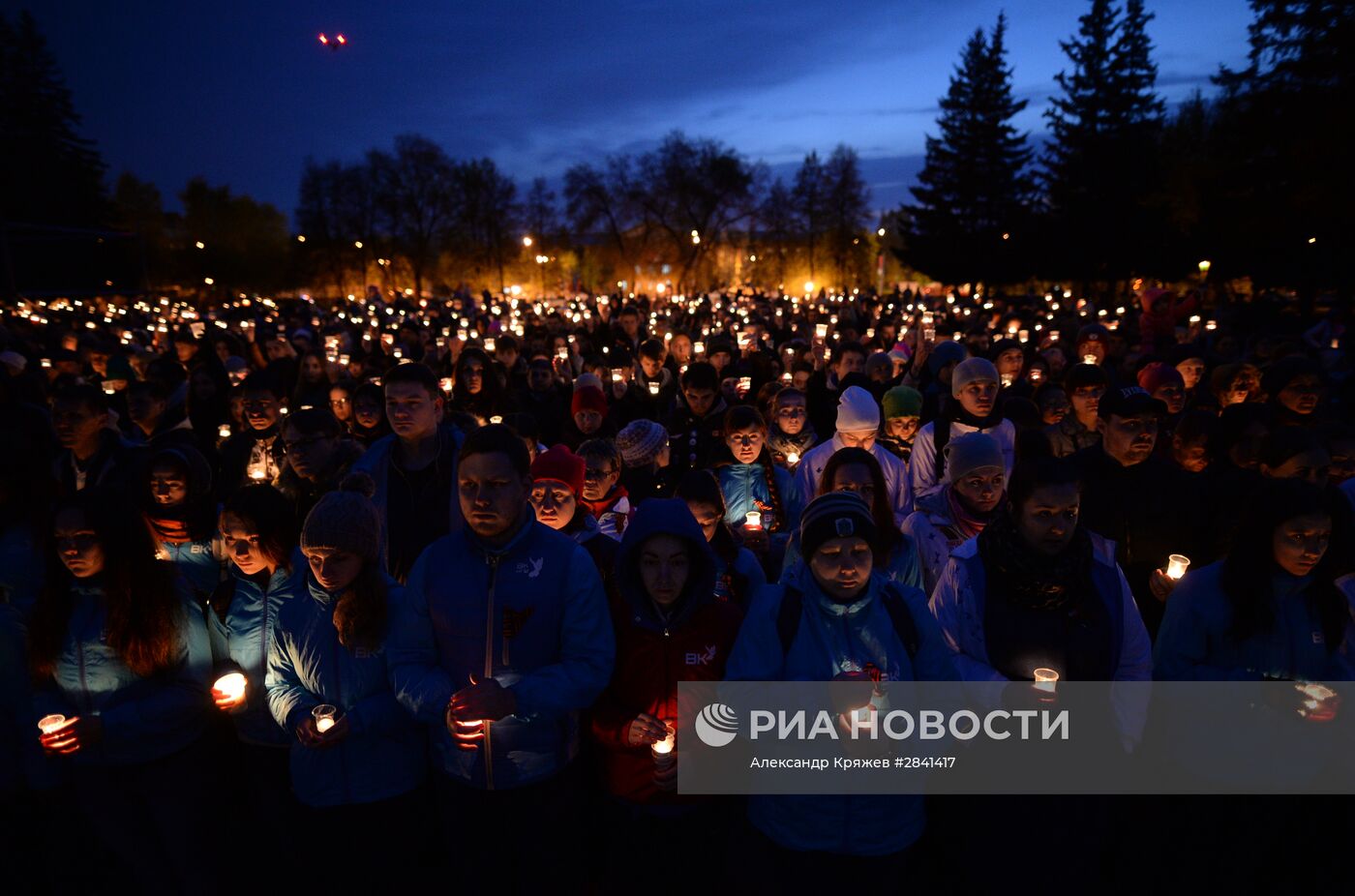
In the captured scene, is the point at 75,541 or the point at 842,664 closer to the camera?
the point at 842,664

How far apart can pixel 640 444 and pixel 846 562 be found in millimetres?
2578

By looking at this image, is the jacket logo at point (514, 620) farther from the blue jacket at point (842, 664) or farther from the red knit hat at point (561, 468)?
the red knit hat at point (561, 468)

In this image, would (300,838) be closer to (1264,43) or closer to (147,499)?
(147,499)

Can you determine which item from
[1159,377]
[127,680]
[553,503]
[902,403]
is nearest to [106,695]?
[127,680]

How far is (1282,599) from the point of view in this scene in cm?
279

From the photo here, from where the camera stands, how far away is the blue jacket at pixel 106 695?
2.74 m

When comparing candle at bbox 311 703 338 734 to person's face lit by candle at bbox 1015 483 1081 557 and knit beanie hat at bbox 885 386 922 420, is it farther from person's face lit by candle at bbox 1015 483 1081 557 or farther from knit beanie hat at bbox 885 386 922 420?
knit beanie hat at bbox 885 386 922 420

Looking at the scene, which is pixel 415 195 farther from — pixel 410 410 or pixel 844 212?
pixel 410 410

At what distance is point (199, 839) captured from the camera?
292 centimetres

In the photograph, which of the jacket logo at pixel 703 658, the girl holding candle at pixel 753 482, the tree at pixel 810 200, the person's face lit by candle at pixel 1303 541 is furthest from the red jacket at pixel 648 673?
the tree at pixel 810 200

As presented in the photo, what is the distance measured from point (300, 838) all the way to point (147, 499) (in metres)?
1.91

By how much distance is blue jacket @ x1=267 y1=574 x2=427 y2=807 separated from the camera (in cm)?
272

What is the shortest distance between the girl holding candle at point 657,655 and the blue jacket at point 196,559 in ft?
7.58

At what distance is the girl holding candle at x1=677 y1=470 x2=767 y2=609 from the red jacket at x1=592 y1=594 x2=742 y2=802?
27 cm
